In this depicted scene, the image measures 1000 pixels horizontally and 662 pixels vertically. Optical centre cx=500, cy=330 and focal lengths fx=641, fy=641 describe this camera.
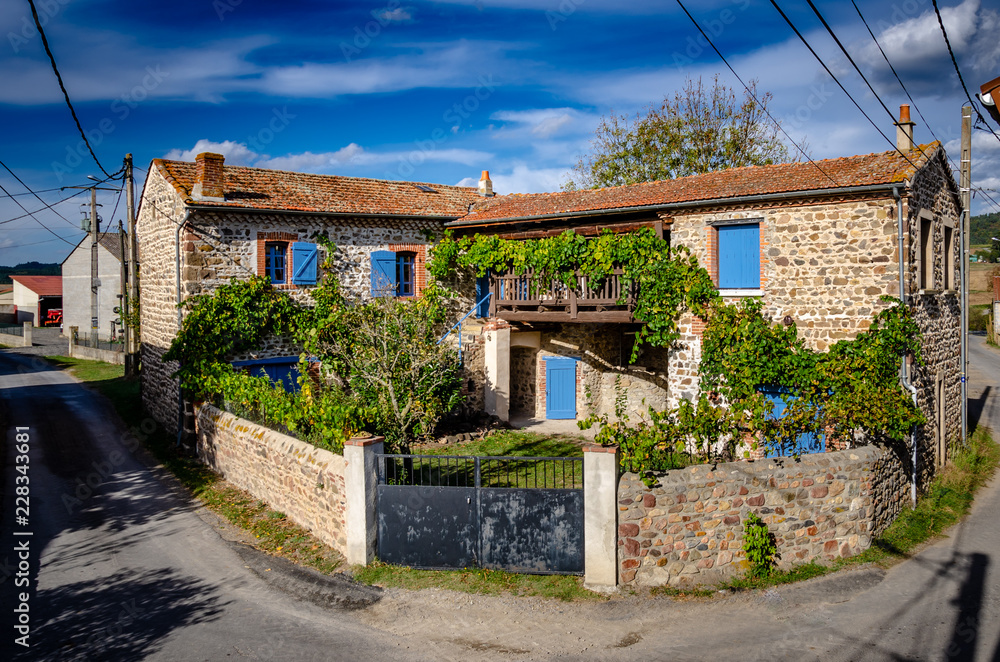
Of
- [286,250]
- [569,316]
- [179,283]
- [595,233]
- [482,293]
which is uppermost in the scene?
[595,233]

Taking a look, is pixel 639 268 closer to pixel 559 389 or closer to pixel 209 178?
pixel 559 389

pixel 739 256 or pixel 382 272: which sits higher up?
pixel 382 272

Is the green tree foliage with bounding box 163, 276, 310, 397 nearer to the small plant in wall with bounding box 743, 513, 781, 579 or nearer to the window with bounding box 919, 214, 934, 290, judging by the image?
the small plant in wall with bounding box 743, 513, 781, 579

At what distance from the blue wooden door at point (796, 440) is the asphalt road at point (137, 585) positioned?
6822 millimetres

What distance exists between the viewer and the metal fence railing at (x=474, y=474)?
28.0ft

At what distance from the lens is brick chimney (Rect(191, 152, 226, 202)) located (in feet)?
48.1

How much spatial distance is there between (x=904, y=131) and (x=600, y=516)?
9.88m

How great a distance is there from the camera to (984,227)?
88188 mm

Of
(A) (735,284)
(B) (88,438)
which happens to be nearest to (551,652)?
(A) (735,284)

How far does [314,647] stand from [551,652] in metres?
2.49

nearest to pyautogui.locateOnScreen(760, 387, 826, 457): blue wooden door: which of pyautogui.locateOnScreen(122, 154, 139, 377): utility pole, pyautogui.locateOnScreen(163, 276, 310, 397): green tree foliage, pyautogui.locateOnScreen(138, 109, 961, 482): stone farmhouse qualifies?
pyautogui.locateOnScreen(138, 109, 961, 482): stone farmhouse

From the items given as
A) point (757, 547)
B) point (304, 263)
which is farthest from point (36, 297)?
point (757, 547)

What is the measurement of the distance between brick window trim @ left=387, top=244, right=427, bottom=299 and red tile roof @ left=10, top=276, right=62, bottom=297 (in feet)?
152

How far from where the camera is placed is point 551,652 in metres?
6.62
